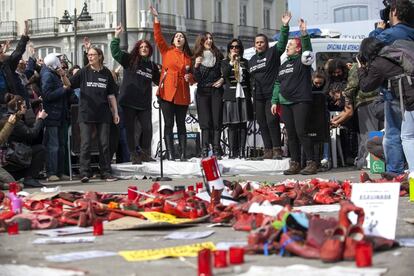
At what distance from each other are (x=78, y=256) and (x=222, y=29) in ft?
213

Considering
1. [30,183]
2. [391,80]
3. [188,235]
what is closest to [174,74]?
[30,183]

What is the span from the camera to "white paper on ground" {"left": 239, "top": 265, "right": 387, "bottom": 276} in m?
5.28

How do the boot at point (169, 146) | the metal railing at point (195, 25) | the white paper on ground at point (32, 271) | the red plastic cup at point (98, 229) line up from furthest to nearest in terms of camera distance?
the metal railing at point (195, 25) < the boot at point (169, 146) < the red plastic cup at point (98, 229) < the white paper on ground at point (32, 271)

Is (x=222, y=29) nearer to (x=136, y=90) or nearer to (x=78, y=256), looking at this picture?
(x=136, y=90)

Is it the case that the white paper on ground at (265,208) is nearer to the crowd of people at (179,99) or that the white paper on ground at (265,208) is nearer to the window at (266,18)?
the crowd of people at (179,99)

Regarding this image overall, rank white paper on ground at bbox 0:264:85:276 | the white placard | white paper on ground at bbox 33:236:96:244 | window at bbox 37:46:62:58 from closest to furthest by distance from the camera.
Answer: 1. white paper on ground at bbox 0:264:85:276
2. the white placard
3. white paper on ground at bbox 33:236:96:244
4. window at bbox 37:46:62:58

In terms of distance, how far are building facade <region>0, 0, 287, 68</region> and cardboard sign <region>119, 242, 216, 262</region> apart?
54.3m

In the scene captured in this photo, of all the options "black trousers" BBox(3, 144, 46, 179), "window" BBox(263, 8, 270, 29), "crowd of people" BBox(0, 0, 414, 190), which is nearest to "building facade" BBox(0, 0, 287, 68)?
"window" BBox(263, 8, 270, 29)

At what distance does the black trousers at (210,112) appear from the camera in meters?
15.3

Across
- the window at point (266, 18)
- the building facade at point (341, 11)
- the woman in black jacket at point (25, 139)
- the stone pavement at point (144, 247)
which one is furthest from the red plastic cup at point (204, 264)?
the window at point (266, 18)

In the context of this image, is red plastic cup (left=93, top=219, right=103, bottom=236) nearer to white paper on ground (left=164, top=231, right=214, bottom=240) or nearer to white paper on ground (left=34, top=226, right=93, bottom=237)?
white paper on ground (left=34, top=226, right=93, bottom=237)

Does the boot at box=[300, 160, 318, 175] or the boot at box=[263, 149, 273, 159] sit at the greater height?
the boot at box=[263, 149, 273, 159]

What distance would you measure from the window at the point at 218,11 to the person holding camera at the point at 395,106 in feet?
194

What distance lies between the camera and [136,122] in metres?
15.4
